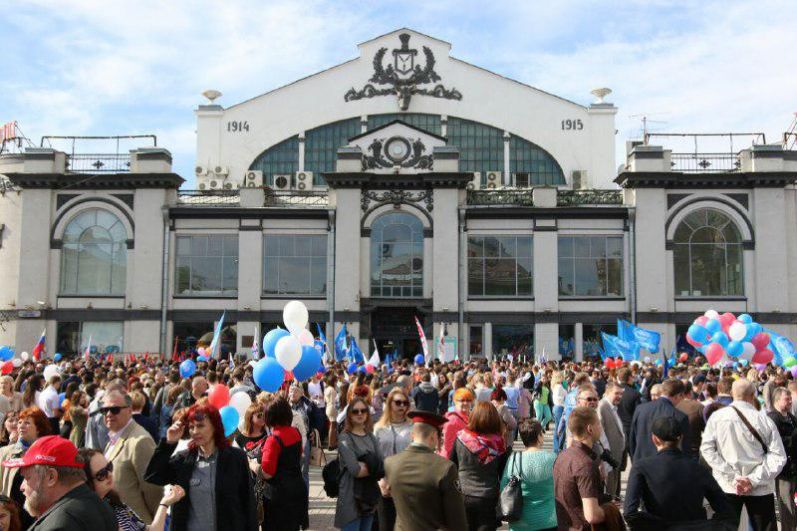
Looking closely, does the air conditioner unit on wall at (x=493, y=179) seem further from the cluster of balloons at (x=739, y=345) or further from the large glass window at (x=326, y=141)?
the cluster of balloons at (x=739, y=345)

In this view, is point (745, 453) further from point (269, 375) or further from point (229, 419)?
point (269, 375)

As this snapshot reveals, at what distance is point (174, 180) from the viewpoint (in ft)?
125

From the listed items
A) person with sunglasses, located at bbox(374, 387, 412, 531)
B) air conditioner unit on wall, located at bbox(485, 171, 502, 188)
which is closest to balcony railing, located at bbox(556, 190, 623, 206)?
air conditioner unit on wall, located at bbox(485, 171, 502, 188)

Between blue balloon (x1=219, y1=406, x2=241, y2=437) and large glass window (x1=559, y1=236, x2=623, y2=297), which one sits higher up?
large glass window (x1=559, y1=236, x2=623, y2=297)

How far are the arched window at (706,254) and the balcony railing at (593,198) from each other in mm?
3208

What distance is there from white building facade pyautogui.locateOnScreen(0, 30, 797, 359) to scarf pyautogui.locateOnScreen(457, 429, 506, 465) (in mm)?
28558

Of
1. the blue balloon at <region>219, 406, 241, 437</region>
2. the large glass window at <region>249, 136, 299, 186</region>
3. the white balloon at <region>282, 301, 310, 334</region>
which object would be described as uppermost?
the large glass window at <region>249, 136, 299, 186</region>

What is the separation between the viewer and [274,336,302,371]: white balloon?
39.7 feet

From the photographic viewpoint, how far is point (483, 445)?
A: 24.9ft

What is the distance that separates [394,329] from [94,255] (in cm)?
1477

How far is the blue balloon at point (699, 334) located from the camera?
2258cm

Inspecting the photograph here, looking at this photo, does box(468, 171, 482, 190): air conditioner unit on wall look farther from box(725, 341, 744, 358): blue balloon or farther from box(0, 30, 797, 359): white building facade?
box(725, 341, 744, 358): blue balloon

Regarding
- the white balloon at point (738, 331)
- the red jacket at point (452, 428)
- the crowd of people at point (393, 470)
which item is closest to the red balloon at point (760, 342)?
the white balloon at point (738, 331)

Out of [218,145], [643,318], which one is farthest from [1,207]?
[643,318]
